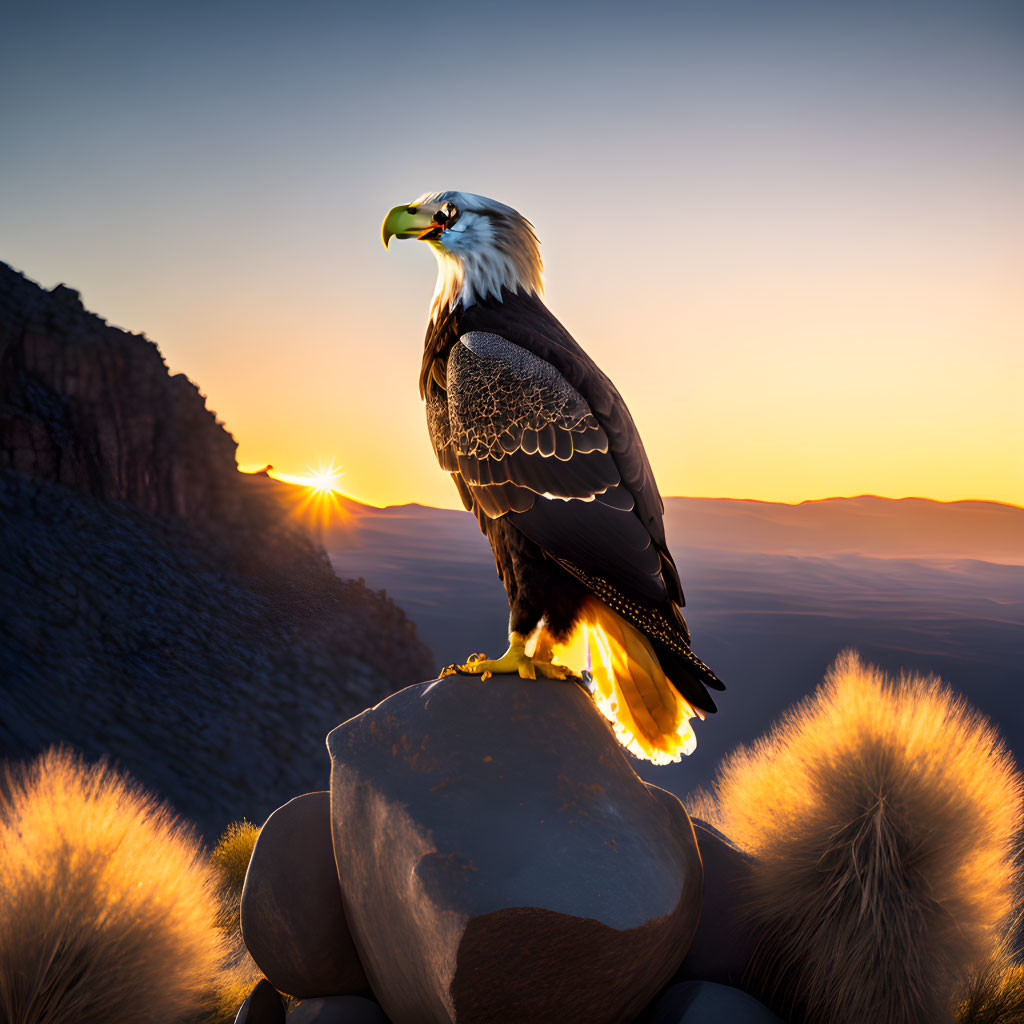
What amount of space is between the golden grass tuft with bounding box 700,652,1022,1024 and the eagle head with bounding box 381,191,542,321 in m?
2.92

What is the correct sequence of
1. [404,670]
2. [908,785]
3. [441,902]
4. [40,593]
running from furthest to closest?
1. [404,670]
2. [40,593]
3. [908,785]
4. [441,902]

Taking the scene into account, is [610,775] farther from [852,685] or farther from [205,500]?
[205,500]

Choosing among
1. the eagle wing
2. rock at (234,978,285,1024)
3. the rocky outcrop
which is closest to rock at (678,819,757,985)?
the eagle wing

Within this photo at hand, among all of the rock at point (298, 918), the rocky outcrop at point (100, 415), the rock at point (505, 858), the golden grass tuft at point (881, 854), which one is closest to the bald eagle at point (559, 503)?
the rock at point (505, 858)

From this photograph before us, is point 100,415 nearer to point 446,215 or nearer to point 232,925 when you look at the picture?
point 232,925

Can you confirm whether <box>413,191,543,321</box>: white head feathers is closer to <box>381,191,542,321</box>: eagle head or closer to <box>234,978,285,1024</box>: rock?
<box>381,191,542,321</box>: eagle head

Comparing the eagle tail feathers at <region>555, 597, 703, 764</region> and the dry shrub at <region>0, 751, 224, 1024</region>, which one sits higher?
the eagle tail feathers at <region>555, 597, 703, 764</region>

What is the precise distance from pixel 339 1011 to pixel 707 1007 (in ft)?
5.95

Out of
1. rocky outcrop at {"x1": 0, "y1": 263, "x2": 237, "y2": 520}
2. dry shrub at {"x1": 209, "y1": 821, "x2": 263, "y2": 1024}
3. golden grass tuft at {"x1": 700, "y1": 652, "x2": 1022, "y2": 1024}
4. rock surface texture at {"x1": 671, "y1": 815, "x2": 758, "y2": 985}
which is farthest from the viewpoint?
rocky outcrop at {"x1": 0, "y1": 263, "x2": 237, "y2": 520}

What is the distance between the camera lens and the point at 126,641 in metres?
25.9

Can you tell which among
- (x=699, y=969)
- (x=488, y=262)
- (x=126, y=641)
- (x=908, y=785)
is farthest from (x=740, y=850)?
(x=126, y=641)

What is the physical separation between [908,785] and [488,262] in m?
3.37

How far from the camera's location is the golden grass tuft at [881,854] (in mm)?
3281

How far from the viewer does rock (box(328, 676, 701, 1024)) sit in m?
3.05
